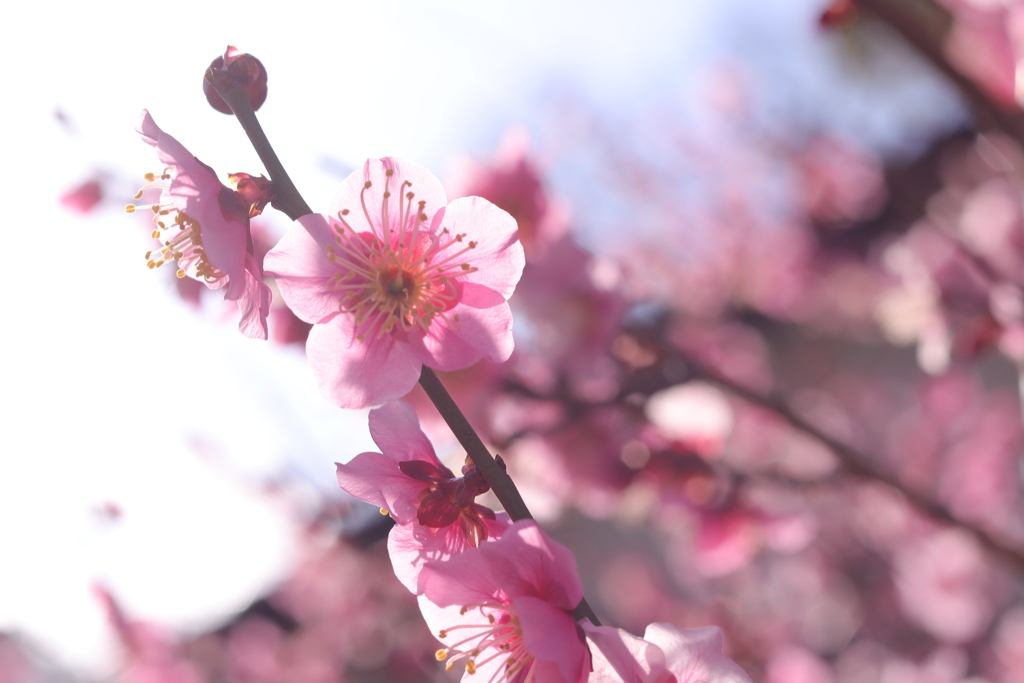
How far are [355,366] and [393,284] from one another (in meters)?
0.10

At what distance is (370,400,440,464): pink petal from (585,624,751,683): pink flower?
21 cm

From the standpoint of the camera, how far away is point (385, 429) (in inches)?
22.2

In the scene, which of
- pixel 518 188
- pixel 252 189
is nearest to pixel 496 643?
pixel 252 189

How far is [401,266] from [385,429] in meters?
0.18

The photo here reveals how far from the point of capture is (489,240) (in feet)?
2.01

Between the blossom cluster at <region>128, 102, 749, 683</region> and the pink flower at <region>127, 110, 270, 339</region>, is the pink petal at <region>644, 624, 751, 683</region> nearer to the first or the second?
the blossom cluster at <region>128, 102, 749, 683</region>

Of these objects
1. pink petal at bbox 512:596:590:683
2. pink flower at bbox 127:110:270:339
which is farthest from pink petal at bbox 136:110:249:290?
pink petal at bbox 512:596:590:683

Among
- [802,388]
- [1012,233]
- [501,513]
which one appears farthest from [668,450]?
[802,388]

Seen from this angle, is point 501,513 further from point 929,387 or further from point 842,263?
point 929,387

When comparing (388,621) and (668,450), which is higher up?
(668,450)

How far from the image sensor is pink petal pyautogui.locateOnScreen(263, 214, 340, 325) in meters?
0.56

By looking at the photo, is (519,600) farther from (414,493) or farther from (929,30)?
(929,30)

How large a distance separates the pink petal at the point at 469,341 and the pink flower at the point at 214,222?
15 centimetres

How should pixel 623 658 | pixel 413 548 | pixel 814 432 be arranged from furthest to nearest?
pixel 814 432
pixel 413 548
pixel 623 658
